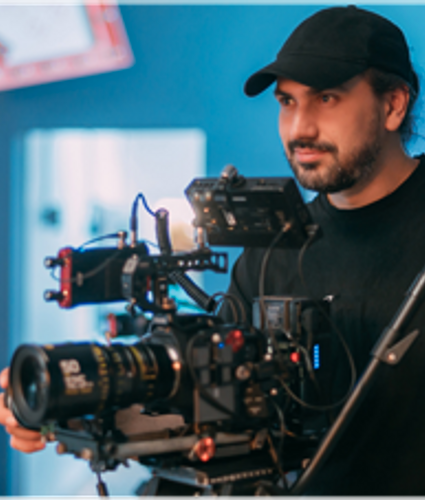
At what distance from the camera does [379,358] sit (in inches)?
38.1

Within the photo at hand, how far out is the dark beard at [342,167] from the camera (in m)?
1.28

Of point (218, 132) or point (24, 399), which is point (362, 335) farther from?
point (218, 132)

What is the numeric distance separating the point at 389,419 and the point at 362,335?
161mm

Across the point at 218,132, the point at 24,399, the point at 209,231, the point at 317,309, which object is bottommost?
the point at 24,399

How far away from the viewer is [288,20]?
1.90 meters

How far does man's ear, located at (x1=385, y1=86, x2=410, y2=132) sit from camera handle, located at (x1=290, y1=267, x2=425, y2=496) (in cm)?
48

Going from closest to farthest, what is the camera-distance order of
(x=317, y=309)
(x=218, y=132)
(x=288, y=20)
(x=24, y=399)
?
(x=24, y=399), (x=317, y=309), (x=288, y=20), (x=218, y=132)

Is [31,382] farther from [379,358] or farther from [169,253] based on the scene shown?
[379,358]

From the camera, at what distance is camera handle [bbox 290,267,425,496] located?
0.96 meters

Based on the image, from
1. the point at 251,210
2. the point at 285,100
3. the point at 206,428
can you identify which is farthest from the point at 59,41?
the point at 206,428

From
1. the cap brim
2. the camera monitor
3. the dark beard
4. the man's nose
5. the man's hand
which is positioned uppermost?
the cap brim

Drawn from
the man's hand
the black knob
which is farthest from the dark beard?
the man's hand

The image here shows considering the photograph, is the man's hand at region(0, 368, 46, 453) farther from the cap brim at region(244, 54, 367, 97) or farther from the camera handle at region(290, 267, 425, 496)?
the cap brim at region(244, 54, 367, 97)

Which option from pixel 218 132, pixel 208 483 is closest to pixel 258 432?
pixel 208 483
